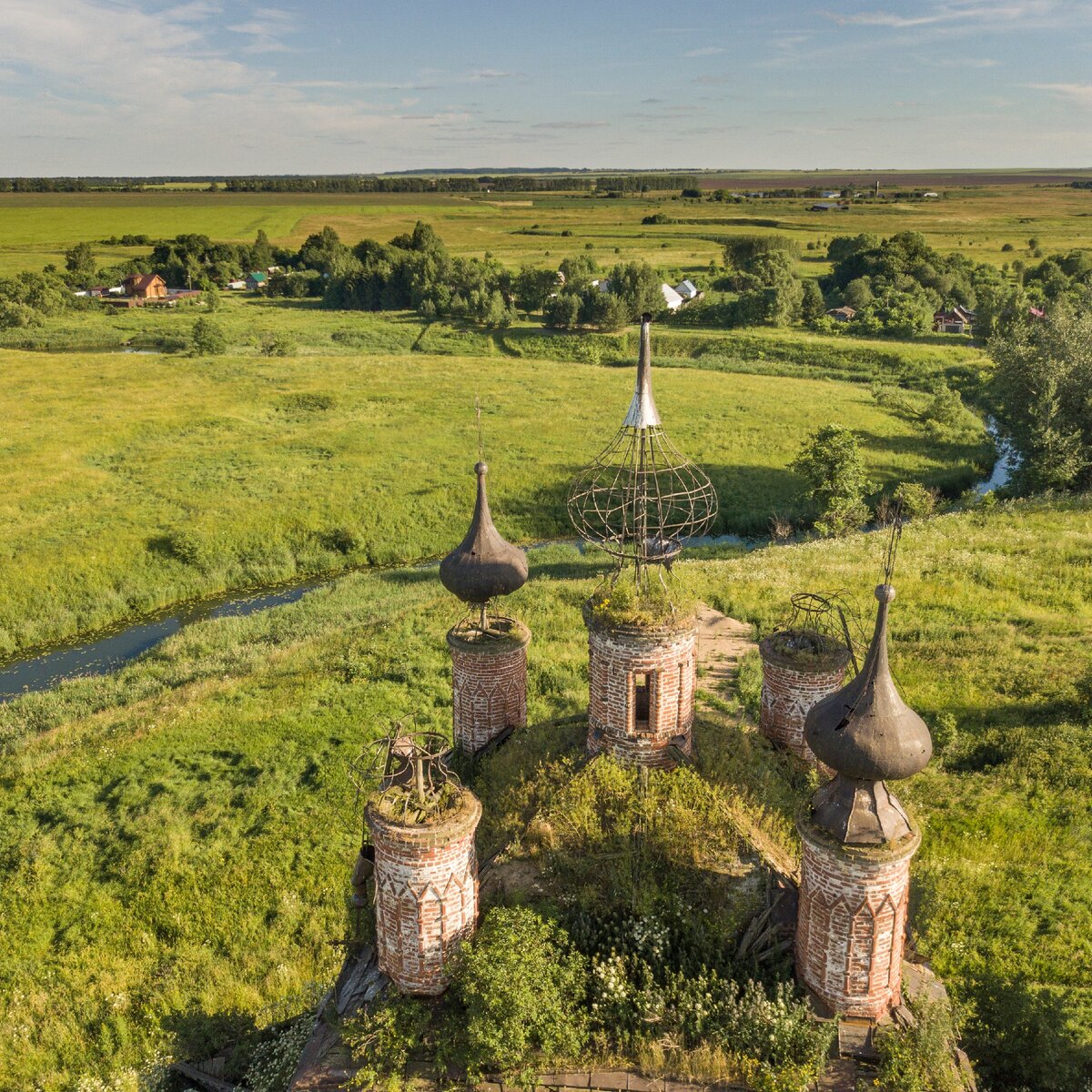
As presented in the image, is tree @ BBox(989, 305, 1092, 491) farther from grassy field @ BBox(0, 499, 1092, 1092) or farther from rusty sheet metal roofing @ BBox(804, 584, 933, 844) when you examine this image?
rusty sheet metal roofing @ BBox(804, 584, 933, 844)

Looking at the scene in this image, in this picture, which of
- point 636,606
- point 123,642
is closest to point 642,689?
point 636,606

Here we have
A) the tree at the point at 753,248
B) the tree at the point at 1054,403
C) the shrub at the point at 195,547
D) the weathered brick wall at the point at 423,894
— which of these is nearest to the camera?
the weathered brick wall at the point at 423,894

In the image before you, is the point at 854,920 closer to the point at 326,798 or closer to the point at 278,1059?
the point at 278,1059

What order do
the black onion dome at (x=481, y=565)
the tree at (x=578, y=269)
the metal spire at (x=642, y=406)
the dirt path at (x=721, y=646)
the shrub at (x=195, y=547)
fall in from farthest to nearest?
the tree at (x=578, y=269) < the shrub at (x=195, y=547) < the dirt path at (x=721, y=646) < the black onion dome at (x=481, y=565) < the metal spire at (x=642, y=406)

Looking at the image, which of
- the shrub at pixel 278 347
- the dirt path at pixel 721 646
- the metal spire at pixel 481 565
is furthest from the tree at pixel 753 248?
the metal spire at pixel 481 565

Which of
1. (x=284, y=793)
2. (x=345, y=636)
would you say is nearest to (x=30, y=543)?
(x=345, y=636)

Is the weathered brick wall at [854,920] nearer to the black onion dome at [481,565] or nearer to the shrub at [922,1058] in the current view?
the shrub at [922,1058]

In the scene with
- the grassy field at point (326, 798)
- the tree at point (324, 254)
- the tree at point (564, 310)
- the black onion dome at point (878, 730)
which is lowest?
the grassy field at point (326, 798)
